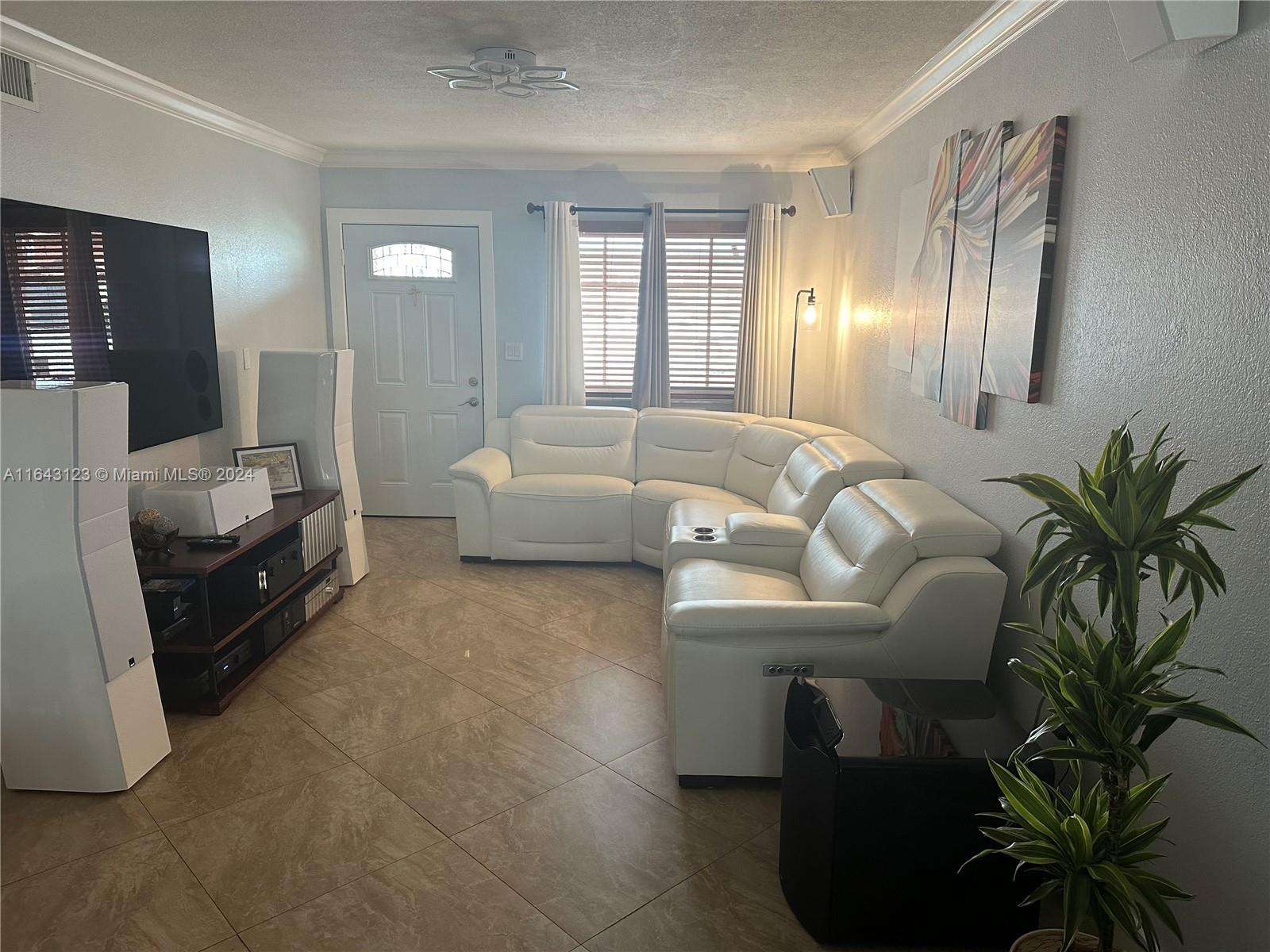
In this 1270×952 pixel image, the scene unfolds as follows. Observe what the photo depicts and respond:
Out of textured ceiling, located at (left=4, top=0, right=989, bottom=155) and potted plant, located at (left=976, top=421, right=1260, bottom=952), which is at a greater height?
textured ceiling, located at (left=4, top=0, right=989, bottom=155)

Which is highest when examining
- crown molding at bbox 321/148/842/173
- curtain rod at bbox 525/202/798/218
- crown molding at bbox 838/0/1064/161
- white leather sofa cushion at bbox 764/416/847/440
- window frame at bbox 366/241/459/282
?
crown molding at bbox 321/148/842/173

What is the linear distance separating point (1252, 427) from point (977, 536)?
42.0 inches

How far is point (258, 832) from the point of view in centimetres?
246

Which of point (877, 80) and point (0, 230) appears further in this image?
point (877, 80)

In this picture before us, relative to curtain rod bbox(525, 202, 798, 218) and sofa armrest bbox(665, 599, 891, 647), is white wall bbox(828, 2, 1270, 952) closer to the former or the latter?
sofa armrest bbox(665, 599, 891, 647)

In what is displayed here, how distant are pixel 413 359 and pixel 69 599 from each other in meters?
3.49

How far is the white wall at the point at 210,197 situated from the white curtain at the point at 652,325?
7.08 feet

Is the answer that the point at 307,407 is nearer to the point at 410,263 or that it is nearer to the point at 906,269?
the point at 410,263

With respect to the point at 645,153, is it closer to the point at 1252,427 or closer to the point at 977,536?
the point at 977,536

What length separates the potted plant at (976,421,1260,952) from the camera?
57.4 inches

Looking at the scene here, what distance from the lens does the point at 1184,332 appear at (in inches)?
72.6

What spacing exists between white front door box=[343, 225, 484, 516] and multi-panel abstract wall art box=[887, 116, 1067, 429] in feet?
10.3

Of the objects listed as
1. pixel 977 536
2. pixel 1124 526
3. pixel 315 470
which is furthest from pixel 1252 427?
pixel 315 470

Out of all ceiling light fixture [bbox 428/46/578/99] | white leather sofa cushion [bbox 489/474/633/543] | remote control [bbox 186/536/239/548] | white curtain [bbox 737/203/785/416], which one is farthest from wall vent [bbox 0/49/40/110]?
white curtain [bbox 737/203/785/416]
